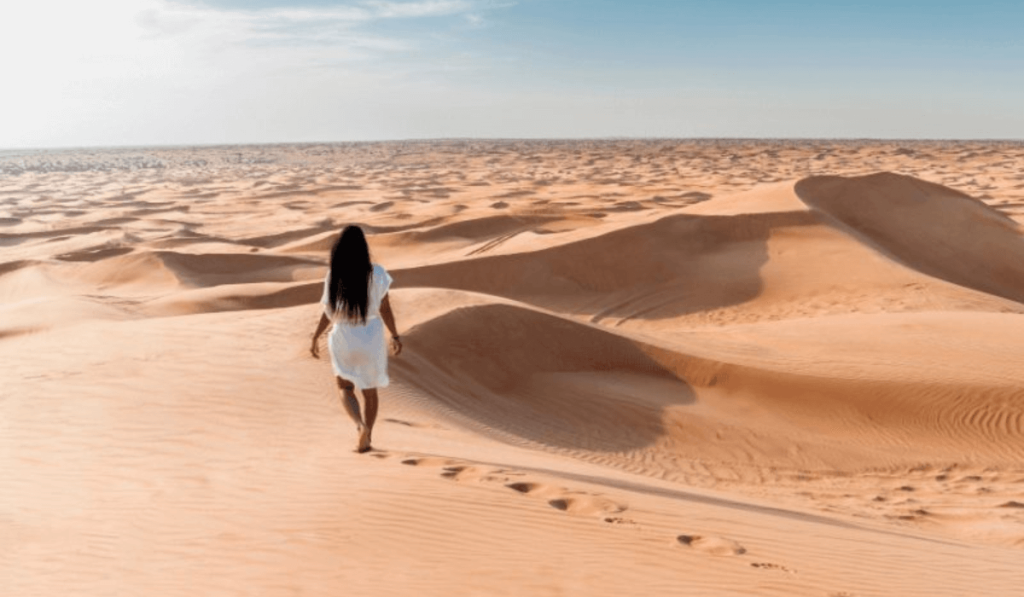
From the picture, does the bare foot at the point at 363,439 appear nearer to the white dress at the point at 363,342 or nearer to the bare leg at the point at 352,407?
the bare leg at the point at 352,407

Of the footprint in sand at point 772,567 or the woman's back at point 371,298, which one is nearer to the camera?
the footprint in sand at point 772,567

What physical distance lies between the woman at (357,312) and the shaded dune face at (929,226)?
15.9m

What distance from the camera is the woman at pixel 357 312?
5695 mm

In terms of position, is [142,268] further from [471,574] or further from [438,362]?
[471,574]

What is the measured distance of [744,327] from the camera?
13641mm

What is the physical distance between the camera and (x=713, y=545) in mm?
4844

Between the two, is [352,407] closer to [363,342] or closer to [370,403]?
[370,403]

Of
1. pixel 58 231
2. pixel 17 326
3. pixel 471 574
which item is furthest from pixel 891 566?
pixel 58 231

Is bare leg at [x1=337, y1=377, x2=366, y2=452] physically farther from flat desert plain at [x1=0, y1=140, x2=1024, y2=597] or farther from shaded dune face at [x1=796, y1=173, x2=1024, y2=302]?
shaded dune face at [x1=796, y1=173, x2=1024, y2=302]

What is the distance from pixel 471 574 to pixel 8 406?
5266 mm

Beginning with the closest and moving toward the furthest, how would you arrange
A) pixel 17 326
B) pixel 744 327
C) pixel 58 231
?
pixel 17 326 → pixel 744 327 → pixel 58 231

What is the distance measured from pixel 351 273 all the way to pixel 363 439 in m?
1.19

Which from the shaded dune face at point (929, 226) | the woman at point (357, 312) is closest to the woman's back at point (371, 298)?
the woman at point (357, 312)

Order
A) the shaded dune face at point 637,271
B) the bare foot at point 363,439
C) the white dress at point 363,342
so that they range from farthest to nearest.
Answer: the shaded dune face at point 637,271
the bare foot at point 363,439
the white dress at point 363,342
